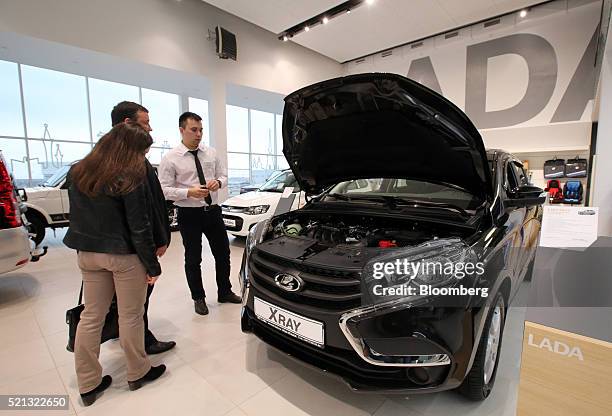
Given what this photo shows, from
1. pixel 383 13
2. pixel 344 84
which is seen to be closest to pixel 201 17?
pixel 383 13

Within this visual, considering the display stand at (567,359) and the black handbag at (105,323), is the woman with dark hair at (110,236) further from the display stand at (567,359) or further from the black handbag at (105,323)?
the display stand at (567,359)

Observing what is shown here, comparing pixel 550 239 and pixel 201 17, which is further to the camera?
pixel 201 17

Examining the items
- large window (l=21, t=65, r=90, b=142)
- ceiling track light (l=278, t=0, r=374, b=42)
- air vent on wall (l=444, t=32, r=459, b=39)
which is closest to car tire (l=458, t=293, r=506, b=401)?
ceiling track light (l=278, t=0, r=374, b=42)

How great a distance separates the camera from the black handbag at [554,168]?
19.7 ft

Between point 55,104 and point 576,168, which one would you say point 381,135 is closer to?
point 576,168

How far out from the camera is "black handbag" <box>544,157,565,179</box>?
19.7ft

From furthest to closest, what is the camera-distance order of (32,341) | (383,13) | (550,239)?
1. (383,13)
2. (32,341)
3. (550,239)

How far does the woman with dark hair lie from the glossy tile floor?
0.31 metres

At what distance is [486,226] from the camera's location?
141cm

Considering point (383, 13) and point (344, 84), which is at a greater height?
point (383, 13)

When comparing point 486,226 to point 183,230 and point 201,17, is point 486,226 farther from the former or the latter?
point 201,17

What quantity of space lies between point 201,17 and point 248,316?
20.6ft

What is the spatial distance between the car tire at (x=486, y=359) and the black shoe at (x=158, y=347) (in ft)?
5.44

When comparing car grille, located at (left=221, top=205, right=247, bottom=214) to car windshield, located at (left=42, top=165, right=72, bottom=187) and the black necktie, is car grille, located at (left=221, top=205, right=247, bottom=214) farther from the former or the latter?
car windshield, located at (left=42, top=165, right=72, bottom=187)
